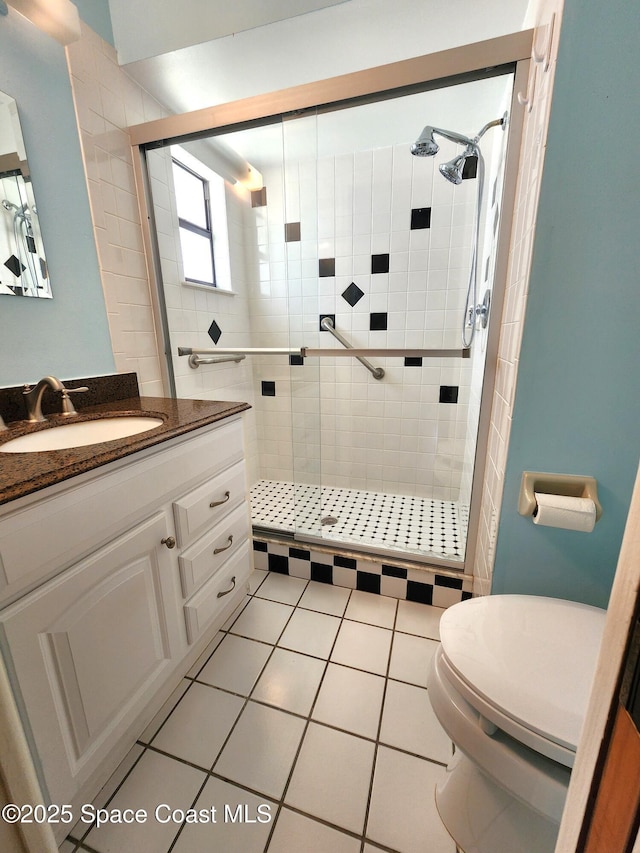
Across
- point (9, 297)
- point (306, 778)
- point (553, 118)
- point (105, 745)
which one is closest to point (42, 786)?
point (105, 745)

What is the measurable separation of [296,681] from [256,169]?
2.42m

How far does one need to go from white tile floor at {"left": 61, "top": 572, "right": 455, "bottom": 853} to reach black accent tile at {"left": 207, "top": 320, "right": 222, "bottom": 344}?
1425mm

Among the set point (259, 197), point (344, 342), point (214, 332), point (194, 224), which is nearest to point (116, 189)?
point (194, 224)

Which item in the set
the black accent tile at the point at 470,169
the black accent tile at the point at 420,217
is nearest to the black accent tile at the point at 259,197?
the black accent tile at the point at 420,217

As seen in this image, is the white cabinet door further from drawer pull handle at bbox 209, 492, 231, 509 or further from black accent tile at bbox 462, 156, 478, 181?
black accent tile at bbox 462, 156, 478, 181

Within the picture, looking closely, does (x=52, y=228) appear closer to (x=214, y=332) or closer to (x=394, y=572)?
(x=214, y=332)

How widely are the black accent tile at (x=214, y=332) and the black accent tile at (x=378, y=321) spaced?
2.91 feet

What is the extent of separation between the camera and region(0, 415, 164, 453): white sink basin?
→ 3.04ft

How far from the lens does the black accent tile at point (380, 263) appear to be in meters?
1.92

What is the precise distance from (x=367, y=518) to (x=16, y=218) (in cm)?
182

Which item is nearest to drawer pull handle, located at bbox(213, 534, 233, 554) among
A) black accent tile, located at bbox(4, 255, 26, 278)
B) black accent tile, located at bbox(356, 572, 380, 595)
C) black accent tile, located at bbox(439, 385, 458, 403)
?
black accent tile, located at bbox(356, 572, 380, 595)

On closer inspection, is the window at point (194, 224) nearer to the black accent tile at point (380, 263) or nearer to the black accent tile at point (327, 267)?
the black accent tile at point (327, 267)

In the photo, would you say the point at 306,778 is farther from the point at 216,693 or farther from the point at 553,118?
the point at 553,118

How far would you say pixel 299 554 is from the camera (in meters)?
1.55
